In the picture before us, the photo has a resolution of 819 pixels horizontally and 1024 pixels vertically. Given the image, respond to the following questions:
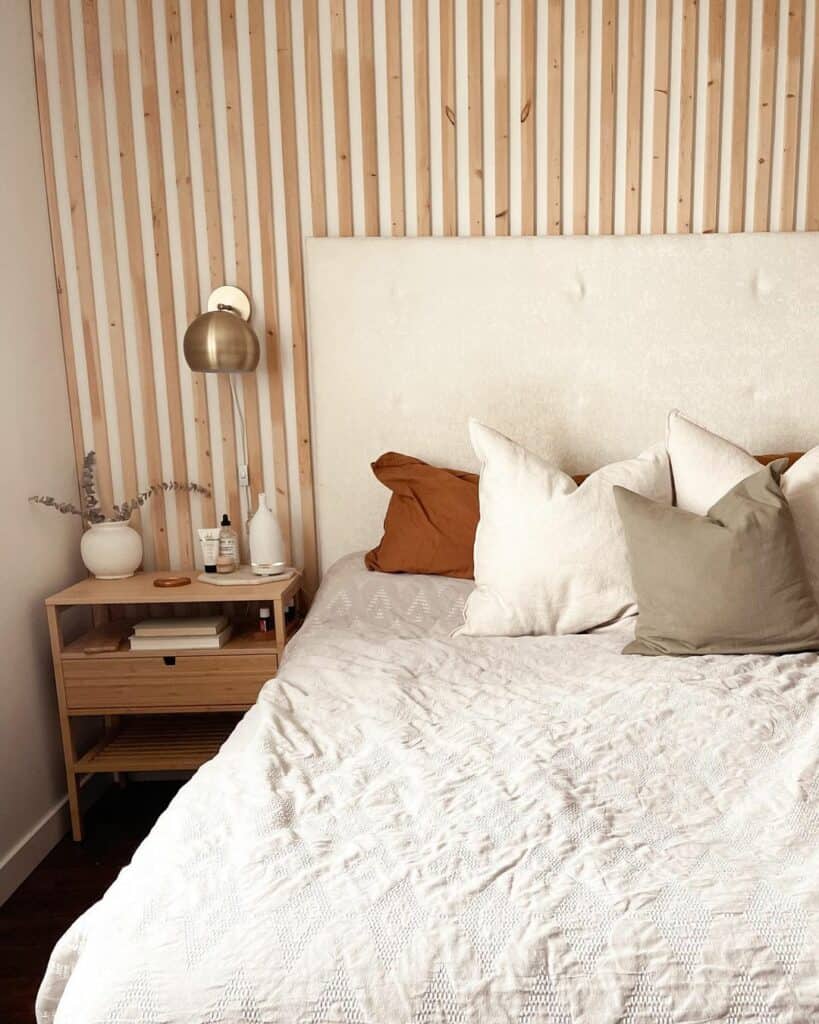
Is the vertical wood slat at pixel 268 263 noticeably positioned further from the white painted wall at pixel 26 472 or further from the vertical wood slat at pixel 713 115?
the vertical wood slat at pixel 713 115

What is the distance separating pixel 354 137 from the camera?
251 cm

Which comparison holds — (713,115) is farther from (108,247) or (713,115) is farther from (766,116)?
(108,247)

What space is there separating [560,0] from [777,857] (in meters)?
2.38

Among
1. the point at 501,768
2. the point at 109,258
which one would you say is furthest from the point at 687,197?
the point at 501,768

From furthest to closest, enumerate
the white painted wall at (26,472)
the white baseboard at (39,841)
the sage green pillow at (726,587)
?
the white painted wall at (26,472), the white baseboard at (39,841), the sage green pillow at (726,587)

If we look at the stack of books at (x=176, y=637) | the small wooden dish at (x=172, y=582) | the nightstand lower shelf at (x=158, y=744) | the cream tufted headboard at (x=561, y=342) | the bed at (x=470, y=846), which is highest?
the cream tufted headboard at (x=561, y=342)

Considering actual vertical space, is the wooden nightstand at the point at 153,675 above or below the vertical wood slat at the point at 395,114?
below

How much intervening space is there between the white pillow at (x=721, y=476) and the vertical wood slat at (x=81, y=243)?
1.72 metres

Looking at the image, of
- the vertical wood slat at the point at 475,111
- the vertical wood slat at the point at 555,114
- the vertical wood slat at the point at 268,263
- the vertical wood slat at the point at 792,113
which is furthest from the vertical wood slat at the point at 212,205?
the vertical wood slat at the point at 792,113

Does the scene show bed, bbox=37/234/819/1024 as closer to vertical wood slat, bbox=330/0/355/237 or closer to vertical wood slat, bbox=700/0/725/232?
vertical wood slat, bbox=330/0/355/237

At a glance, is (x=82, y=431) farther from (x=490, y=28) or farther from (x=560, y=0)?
(x=560, y=0)

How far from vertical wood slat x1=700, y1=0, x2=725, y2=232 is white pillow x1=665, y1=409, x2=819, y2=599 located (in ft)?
2.68

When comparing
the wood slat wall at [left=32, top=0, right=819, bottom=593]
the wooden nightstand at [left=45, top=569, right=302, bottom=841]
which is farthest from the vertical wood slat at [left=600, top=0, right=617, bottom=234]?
the wooden nightstand at [left=45, top=569, right=302, bottom=841]

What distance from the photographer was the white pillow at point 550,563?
1916 mm
